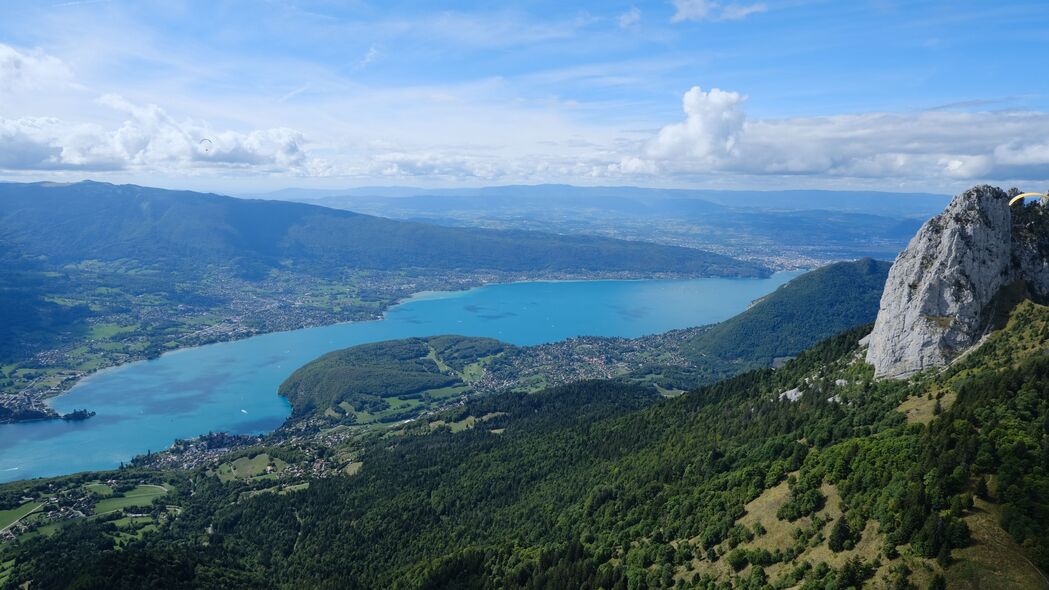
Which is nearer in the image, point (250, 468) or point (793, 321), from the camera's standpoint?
point (250, 468)

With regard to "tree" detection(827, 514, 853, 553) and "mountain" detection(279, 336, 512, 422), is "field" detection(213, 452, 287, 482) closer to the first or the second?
"mountain" detection(279, 336, 512, 422)

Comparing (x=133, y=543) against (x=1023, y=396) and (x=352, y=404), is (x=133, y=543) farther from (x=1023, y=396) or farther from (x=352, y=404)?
(x=1023, y=396)

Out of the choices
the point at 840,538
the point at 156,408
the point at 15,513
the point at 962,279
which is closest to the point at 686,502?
the point at 840,538

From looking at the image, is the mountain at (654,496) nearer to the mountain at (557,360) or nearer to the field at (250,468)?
the field at (250,468)

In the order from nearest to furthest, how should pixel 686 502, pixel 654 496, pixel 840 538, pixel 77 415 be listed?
pixel 840 538, pixel 686 502, pixel 654 496, pixel 77 415

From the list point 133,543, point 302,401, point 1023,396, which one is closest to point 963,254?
point 1023,396

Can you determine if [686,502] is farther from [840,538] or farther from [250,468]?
[250,468]

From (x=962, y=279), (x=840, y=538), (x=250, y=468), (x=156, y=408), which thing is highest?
(x=962, y=279)

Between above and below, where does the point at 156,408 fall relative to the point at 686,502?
below
